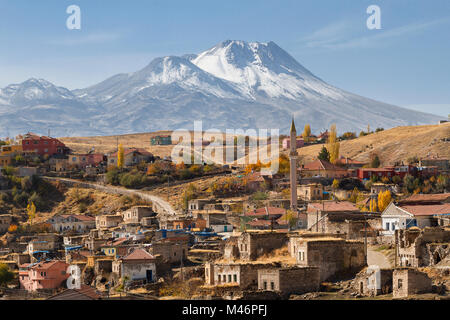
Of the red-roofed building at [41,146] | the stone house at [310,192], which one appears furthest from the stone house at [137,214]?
the red-roofed building at [41,146]

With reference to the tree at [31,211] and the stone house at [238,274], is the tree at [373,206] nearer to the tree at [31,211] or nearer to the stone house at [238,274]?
A: the stone house at [238,274]

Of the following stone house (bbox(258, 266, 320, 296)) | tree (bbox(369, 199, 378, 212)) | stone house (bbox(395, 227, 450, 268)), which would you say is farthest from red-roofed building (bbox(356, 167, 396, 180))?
stone house (bbox(258, 266, 320, 296))

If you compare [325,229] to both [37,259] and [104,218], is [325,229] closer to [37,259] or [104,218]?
[37,259]

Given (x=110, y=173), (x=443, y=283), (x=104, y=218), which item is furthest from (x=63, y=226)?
(x=443, y=283)

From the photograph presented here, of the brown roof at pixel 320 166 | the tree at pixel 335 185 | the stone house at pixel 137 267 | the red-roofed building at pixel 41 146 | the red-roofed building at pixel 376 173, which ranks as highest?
the red-roofed building at pixel 41 146

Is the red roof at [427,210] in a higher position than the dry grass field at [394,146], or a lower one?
lower

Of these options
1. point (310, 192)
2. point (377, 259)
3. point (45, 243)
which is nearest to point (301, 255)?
point (377, 259)

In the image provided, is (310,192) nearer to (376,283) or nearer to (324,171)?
(324,171)
